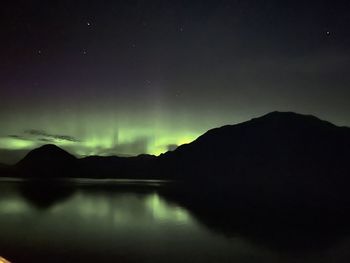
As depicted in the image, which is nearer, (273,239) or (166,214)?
(273,239)

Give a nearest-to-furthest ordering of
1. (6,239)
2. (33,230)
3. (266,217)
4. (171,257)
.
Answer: (171,257)
(6,239)
(33,230)
(266,217)

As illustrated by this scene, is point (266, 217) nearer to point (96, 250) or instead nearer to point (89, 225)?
point (89, 225)

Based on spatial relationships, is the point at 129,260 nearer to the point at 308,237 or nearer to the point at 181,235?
the point at 181,235

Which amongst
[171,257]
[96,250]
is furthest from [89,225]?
[171,257]

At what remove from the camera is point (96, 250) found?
20.8 metres

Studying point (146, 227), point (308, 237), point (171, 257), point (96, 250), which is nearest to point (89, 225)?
point (146, 227)

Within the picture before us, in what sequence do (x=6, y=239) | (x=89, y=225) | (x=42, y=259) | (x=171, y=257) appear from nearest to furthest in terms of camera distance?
(x=42, y=259)
(x=171, y=257)
(x=6, y=239)
(x=89, y=225)

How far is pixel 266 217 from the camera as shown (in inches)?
1624

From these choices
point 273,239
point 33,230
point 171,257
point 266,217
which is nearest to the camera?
point 171,257

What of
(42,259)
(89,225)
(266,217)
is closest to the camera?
(42,259)

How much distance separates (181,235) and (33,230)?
1160 cm

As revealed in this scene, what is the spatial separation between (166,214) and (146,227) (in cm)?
1072

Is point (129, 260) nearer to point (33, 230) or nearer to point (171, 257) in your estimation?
point (171, 257)

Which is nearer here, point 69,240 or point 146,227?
point 69,240
